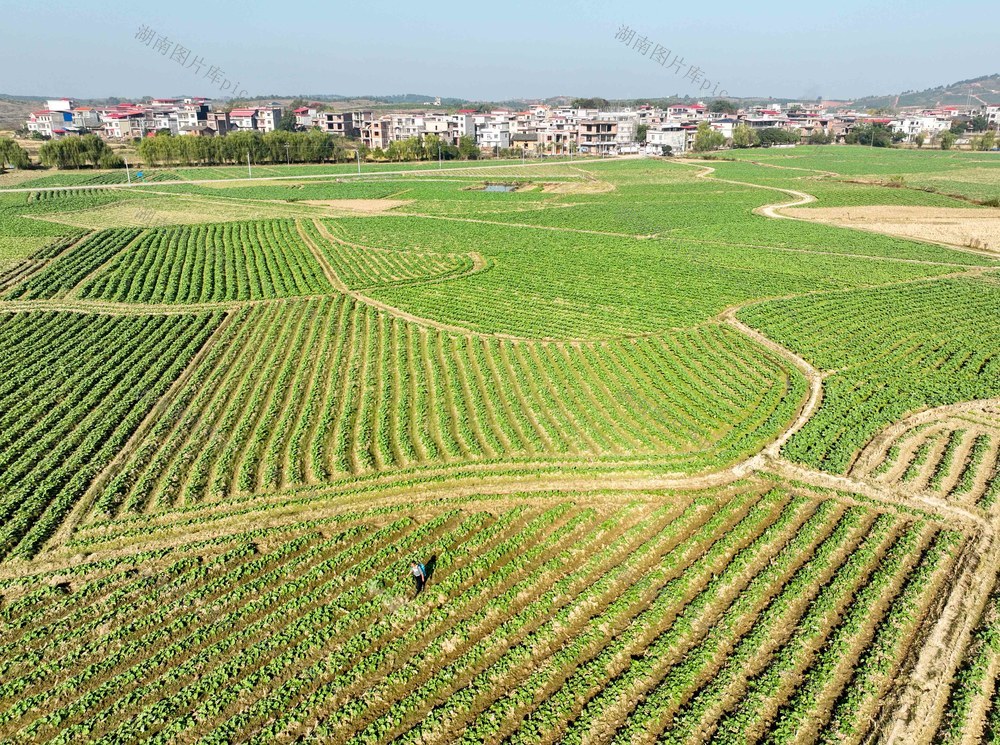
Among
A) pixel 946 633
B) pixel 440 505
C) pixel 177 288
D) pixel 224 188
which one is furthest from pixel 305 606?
pixel 224 188

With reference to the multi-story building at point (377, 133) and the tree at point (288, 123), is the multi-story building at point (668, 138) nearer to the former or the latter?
the multi-story building at point (377, 133)

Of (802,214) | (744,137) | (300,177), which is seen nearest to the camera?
(802,214)

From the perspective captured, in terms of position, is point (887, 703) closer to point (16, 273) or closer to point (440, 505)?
point (440, 505)

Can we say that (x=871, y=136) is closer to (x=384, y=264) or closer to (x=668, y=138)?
(x=668, y=138)

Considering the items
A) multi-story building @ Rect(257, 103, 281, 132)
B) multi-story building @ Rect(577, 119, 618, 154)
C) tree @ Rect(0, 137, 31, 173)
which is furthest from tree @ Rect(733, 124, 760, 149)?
tree @ Rect(0, 137, 31, 173)

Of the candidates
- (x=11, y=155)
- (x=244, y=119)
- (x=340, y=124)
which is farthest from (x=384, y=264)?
(x=244, y=119)

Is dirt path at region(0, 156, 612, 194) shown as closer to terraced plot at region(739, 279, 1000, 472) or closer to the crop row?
the crop row

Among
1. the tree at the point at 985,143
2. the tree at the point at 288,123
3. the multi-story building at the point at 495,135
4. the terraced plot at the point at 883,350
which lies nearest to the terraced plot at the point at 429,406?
the terraced plot at the point at 883,350
